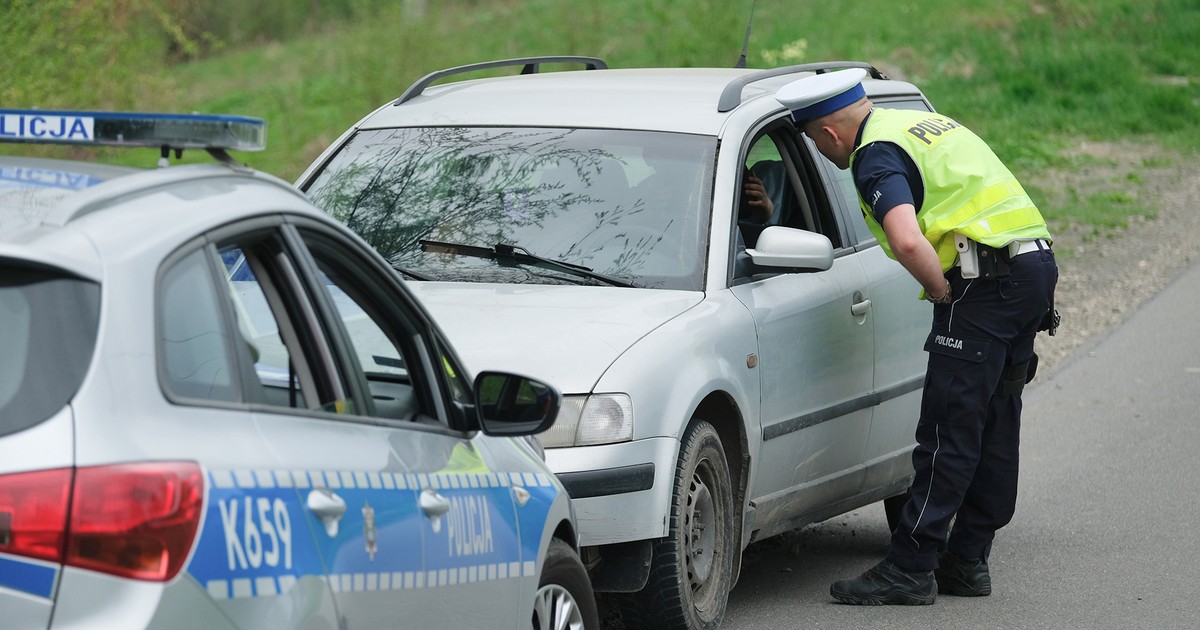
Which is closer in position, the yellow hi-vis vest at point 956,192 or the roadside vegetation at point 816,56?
the yellow hi-vis vest at point 956,192

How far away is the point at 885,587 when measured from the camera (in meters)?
6.12

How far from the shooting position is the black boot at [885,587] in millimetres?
6117

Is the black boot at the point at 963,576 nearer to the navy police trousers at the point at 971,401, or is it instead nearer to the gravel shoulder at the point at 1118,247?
the navy police trousers at the point at 971,401

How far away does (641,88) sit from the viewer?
253 inches

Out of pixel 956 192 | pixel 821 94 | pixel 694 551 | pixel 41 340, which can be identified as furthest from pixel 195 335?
pixel 956 192

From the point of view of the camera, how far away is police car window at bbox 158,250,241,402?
2457 millimetres

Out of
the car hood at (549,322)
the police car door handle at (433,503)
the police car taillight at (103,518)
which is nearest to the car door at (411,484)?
the police car door handle at (433,503)

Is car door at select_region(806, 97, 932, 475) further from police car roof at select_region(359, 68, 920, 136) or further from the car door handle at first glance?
the car door handle

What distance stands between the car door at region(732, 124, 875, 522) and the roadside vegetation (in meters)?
7.85

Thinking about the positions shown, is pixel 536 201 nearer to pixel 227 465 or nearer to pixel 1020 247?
pixel 1020 247

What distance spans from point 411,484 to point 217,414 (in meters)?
0.67

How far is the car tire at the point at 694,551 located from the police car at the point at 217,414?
5.22 ft

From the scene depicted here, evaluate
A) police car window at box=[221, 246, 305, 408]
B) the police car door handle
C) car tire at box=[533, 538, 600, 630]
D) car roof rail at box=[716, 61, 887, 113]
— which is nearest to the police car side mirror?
the police car door handle

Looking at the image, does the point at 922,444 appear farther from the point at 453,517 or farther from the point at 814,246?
the point at 453,517
